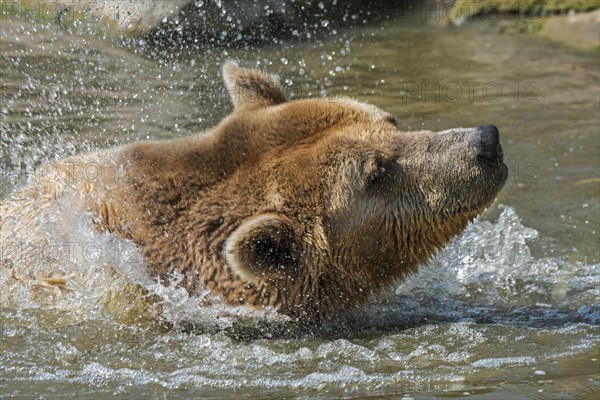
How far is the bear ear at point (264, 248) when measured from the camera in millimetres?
5180

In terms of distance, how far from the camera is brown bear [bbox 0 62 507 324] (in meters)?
5.57

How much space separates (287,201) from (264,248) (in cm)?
36

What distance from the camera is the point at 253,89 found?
6.41m

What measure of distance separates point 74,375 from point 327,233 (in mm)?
1715

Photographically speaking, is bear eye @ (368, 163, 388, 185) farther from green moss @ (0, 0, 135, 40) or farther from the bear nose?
green moss @ (0, 0, 135, 40)

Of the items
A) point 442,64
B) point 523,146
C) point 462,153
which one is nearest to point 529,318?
point 462,153

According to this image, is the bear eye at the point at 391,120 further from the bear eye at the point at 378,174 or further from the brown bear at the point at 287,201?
the bear eye at the point at 378,174

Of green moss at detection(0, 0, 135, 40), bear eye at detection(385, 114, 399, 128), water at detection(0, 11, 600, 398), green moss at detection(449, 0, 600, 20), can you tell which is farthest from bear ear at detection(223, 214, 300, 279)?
green moss at detection(449, 0, 600, 20)

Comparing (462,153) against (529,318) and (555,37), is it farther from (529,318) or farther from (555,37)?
(555,37)

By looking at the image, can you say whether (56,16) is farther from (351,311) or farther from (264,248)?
(264,248)

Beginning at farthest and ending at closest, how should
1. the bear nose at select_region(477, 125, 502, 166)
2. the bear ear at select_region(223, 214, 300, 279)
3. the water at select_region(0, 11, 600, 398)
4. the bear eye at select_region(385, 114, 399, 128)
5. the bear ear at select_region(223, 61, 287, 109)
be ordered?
the bear ear at select_region(223, 61, 287, 109) → the bear eye at select_region(385, 114, 399, 128) → the bear nose at select_region(477, 125, 502, 166) → the water at select_region(0, 11, 600, 398) → the bear ear at select_region(223, 214, 300, 279)

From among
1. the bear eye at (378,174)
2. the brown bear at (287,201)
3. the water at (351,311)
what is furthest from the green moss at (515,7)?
the bear eye at (378,174)

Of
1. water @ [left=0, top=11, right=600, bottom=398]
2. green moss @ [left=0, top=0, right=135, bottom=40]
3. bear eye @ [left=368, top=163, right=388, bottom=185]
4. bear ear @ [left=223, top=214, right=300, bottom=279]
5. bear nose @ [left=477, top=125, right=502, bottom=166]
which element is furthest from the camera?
green moss @ [left=0, top=0, right=135, bottom=40]

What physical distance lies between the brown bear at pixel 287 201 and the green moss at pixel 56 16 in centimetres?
648
